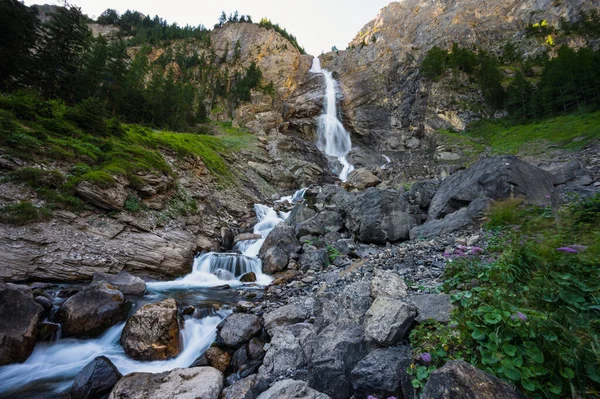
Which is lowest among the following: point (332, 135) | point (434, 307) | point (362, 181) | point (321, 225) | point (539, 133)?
point (434, 307)

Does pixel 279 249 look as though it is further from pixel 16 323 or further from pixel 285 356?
pixel 16 323

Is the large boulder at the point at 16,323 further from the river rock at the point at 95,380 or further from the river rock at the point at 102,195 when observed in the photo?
the river rock at the point at 102,195

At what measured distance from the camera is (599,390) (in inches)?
68.3

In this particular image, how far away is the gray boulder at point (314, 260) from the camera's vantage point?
10.7 m

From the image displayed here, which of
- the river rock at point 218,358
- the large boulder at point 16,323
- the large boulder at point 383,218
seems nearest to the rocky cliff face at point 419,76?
the large boulder at point 383,218

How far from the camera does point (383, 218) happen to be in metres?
12.4

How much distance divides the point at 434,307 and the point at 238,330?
4.45 metres

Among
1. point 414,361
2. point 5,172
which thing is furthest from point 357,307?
point 5,172

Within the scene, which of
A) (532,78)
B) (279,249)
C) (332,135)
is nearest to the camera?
(279,249)

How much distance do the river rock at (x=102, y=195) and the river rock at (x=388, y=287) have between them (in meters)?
11.3

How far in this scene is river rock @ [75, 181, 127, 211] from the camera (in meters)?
10.3

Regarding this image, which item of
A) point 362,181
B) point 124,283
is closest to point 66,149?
point 124,283

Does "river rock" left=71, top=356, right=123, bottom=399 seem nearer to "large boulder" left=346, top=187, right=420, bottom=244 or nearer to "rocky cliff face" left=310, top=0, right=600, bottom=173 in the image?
"large boulder" left=346, top=187, right=420, bottom=244

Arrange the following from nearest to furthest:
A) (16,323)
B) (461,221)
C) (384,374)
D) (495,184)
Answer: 1. (384,374)
2. (16,323)
3. (461,221)
4. (495,184)
